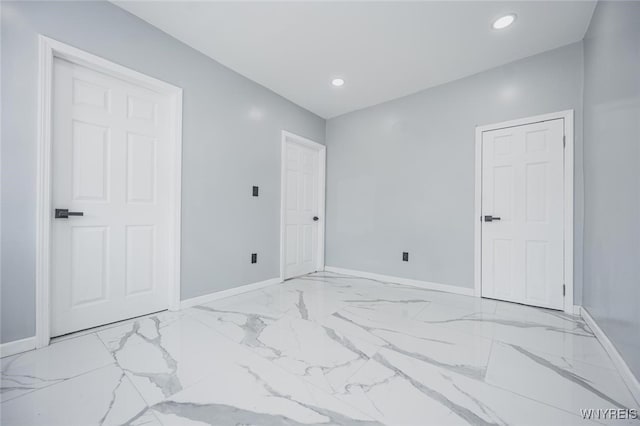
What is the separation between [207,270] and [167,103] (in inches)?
65.2

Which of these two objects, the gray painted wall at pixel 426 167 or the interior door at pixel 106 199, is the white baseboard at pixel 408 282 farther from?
the interior door at pixel 106 199

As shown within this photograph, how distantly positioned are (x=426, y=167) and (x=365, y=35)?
168 cm

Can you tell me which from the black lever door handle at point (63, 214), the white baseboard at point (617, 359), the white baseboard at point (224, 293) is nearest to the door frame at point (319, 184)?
the white baseboard at point (224, 293)

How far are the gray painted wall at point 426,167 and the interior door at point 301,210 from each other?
268 mm

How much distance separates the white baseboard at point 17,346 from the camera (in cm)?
155

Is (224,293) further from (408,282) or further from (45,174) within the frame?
(408,282)

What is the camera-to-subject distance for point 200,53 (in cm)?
255

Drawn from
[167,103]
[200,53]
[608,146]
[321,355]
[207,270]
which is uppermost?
[200,53]

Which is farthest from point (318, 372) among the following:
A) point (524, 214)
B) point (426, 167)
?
point (426, 167)

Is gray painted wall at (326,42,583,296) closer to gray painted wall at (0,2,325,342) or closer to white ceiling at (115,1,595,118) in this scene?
white ceiling at (115,1,595,118)

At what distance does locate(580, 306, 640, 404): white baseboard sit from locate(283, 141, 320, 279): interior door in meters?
3.03

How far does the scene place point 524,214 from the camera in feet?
8.58

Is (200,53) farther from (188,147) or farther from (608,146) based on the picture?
(608,146)

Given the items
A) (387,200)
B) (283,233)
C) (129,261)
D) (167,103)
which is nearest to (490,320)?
(387,200)
